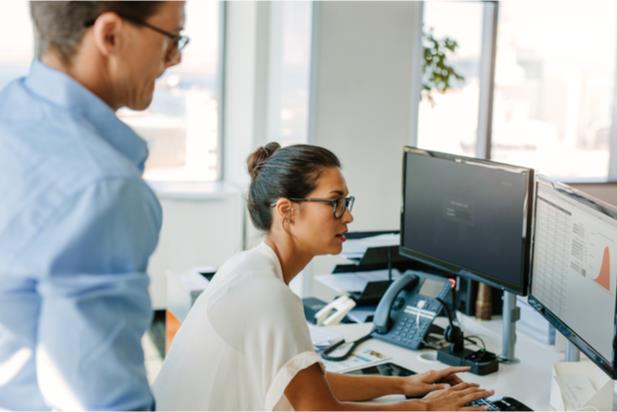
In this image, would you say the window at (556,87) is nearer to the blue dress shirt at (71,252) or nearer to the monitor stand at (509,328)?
the monitor stand at (509,328)

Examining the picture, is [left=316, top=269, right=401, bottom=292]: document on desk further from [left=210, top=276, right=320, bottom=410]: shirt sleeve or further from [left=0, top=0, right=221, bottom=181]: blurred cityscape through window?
[left=0, top=0, right=221, bottom=181]: blurred cityscape through window

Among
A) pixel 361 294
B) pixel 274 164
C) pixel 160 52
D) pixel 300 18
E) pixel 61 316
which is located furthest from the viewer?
pixel 300 18

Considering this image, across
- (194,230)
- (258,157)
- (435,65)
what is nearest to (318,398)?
(258,157)

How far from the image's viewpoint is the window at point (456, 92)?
483cm

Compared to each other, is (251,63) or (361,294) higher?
(251,63)

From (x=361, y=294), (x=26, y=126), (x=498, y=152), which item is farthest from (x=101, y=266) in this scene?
(x=498, y=152)

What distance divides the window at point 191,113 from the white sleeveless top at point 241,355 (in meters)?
3.32

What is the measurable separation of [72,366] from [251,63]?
12.6ft

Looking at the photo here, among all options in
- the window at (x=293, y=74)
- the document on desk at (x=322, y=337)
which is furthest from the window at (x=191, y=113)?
the document on desk at (x=322, y=337)

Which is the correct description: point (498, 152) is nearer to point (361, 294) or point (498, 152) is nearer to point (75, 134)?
point (361, 294)

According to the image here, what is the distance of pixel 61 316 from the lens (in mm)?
896

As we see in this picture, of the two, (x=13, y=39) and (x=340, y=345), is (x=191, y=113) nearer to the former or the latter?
(x=13, y=39)

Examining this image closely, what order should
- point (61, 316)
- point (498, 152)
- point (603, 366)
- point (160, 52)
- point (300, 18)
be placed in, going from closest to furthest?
point (61, 316), point (160, 52), point (603, 366), point (300, 18), point (498, 152)

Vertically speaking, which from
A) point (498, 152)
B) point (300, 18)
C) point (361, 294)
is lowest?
point (361, 294)
